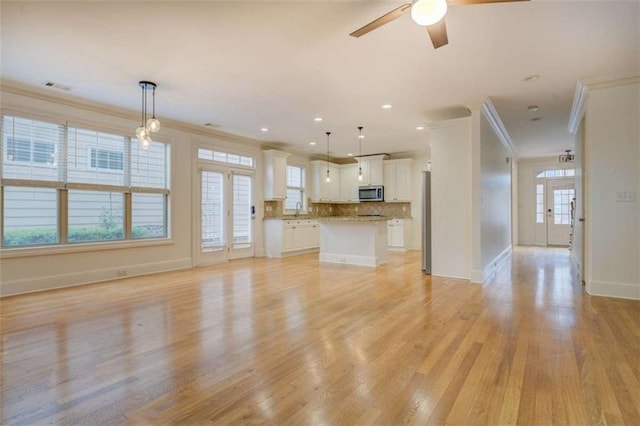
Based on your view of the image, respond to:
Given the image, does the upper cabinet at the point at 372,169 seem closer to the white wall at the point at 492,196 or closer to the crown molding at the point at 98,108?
the white wall at the point at 492,196

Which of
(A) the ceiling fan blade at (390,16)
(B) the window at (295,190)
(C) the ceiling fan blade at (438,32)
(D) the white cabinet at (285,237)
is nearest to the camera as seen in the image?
(A) the ceiling fan blade at (390,16)

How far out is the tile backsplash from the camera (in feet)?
27.6

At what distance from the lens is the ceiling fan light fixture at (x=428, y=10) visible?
1.97 meters

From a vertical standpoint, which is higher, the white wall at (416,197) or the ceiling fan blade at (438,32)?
the ceiling fan blade at (438,32)

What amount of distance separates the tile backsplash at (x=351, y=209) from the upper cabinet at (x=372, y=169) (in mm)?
774

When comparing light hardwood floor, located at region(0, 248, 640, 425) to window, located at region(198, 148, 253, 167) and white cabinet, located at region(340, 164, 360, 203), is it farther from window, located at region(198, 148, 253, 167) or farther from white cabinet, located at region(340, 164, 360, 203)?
white cabinet, located at region(340, 164, 360, 203)

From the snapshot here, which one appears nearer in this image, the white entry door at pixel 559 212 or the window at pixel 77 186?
the window at pixel 77 186

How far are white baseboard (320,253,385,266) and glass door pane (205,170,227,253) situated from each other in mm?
2193

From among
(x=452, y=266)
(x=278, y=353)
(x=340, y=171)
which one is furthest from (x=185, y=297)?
(x=340, y=171)

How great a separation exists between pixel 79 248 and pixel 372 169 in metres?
6.86

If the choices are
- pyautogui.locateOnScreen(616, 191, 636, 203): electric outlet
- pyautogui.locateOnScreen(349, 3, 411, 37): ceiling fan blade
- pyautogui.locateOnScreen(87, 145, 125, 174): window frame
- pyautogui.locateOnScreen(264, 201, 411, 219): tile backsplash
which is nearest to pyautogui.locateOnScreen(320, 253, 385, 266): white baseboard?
pyautogui.locateOnScreen(264, 201, 411, 219): tile backsplash

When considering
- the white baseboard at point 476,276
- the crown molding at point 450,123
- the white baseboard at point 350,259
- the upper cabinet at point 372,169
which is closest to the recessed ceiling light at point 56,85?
the white baseboard at point 350,259

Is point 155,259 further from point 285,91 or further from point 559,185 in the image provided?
point 559,185

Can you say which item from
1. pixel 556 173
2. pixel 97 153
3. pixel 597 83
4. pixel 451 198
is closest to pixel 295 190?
pixel 451 198
